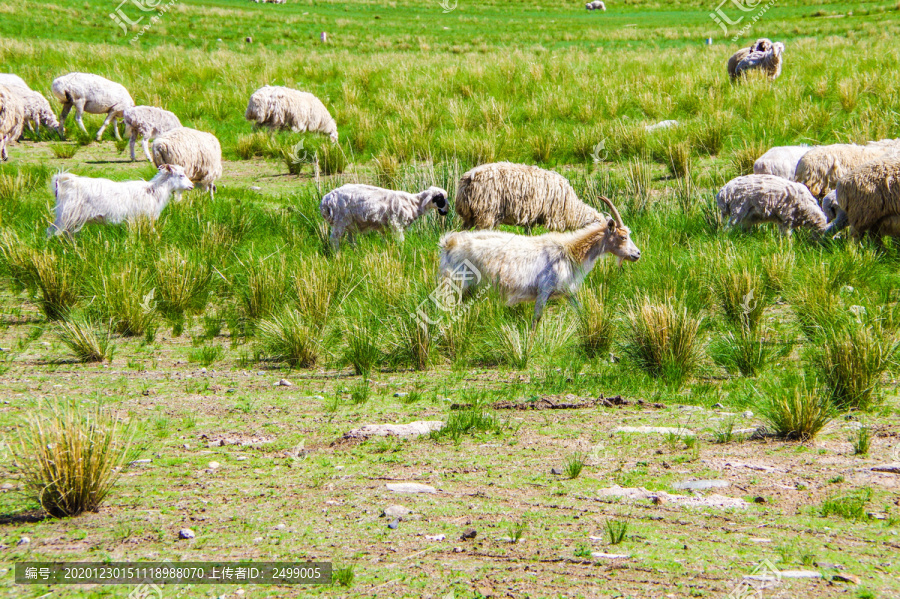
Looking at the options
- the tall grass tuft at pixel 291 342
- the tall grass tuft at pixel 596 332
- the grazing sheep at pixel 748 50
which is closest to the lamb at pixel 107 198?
the tall grass tuft at pixel 291 342

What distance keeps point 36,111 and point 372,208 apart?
32.1 ft

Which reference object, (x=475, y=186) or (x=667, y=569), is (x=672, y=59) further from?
(x=667, y=569)

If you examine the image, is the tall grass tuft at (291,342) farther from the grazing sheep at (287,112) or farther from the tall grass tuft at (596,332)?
the grazing sheep at (287,112)

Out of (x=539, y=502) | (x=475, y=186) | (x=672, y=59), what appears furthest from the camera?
(x=672, y=59)

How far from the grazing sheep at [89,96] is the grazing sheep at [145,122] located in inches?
69.8

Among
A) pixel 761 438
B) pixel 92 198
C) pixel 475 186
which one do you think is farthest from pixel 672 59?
pixel 761 438

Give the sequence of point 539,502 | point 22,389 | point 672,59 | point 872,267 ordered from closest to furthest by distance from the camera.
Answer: point 539,502 < point 22,389 < point 872,267 < point 672,59

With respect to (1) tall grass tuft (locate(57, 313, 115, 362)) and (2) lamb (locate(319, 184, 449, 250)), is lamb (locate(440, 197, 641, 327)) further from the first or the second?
(1) tall grass tuft (locate(57, 313, 115, 362))

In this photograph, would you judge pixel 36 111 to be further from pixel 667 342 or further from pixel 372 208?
pixel 667 342

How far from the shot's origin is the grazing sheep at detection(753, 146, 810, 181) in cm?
1055

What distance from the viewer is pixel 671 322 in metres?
6.25

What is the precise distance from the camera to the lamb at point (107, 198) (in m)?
9.34

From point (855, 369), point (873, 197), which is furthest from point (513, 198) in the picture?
point (855, 369)

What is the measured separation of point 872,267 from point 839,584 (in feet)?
19.5
